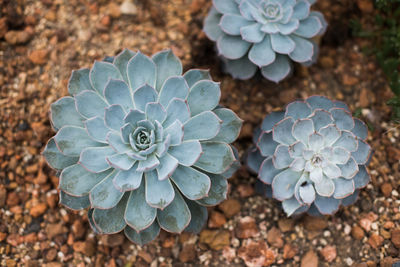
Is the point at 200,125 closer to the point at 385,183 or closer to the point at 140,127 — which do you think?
the point at 140,127

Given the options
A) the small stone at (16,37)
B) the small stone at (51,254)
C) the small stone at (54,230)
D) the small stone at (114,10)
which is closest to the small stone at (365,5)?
the small stone at (114,10)

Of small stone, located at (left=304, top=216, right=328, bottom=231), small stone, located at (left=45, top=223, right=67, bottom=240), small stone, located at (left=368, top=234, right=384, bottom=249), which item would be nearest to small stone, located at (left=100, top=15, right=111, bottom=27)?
small stone, located at (left=45, top=223, right=67, bottom=240)

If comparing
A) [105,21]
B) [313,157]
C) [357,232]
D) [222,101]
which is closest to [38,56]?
[105,21]

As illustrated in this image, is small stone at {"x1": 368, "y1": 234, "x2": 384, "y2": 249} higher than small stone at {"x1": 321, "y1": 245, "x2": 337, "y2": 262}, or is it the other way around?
→ small stone at {"x1": 368, "y1": 234, "x2": 384, "y2": 249}

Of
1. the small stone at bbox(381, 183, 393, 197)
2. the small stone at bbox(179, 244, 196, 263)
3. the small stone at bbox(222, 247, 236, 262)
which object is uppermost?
the small stone at bbox(381, 183, 393, 197)

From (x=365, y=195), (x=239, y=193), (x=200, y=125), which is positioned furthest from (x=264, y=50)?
(x=365, y=195)

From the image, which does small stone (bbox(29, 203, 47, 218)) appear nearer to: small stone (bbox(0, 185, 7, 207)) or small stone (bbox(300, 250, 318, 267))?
small stone (bbox(0, 185, 7, 207))

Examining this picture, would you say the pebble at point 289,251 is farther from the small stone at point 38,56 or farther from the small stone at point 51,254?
the small stone at point 38,56
